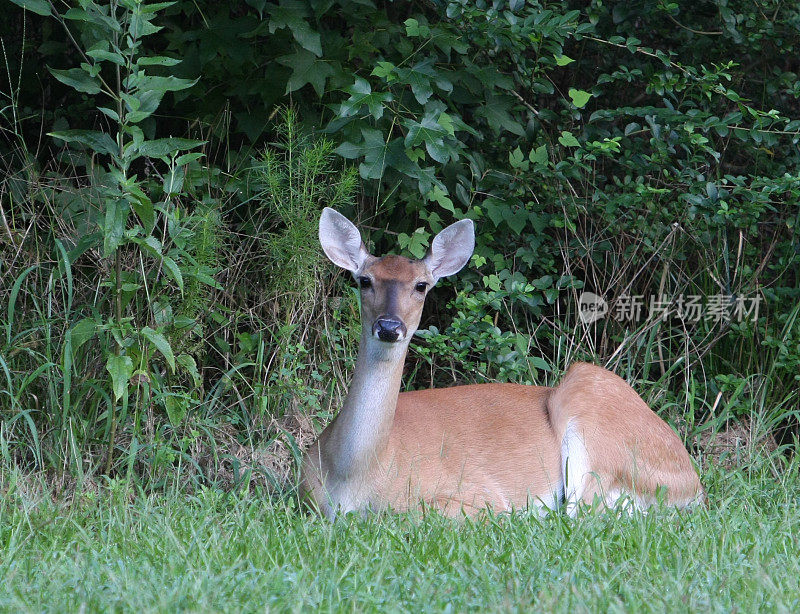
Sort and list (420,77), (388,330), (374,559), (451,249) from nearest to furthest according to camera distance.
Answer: (374,559)
(388,330)
(451,249)
(420,77)

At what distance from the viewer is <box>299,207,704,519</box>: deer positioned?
4.31 meters

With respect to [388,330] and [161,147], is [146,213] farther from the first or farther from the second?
[388,330]

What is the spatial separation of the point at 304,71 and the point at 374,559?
113 inches

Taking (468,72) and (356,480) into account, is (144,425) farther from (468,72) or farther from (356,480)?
(468,72)

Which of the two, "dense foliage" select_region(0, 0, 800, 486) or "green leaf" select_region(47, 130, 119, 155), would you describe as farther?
"dense foliage" select_region(0, 0, 800, 486)

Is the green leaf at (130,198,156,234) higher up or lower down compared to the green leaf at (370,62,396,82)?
lower down

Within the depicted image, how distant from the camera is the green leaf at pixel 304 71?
17.1 feet

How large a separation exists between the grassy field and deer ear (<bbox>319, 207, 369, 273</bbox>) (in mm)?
1125

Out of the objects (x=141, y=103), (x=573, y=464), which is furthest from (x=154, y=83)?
(x=573, y=464)

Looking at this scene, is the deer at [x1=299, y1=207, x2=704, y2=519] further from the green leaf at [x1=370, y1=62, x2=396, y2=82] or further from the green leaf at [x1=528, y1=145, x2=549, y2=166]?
the green leaf at [x1=528, y1=145, x2=549, y2=166]

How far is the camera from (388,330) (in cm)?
416

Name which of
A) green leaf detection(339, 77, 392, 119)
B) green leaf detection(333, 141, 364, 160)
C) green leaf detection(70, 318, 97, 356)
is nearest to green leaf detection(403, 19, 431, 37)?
green leaf detection(339, 77, 392, 119)

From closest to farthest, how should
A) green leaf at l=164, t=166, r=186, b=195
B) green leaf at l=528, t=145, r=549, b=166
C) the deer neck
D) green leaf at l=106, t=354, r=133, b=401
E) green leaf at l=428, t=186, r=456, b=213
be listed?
green leaf at l=106, t=354, r=133, b=401
the deer neck
green leaf at l=164, t=166, r=186, b=195
green leaf at l=428, t=186, r=456, b=213
green leaf at l=528, t=145, r=549, b=166

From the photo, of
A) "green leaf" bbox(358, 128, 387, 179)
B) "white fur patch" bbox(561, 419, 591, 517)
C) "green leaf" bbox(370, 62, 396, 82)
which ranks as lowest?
"white fur patch" bbox(561, 419, 591, 517)
